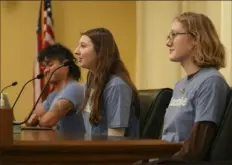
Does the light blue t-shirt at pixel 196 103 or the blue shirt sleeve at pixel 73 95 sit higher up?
the light blue t-shirt at pixel 196 103

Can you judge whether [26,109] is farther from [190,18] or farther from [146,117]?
[190,18]

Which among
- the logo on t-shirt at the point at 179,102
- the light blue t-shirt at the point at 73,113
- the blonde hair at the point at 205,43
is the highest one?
the blonde hair at the point at 205,43

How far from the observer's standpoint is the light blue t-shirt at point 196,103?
207 centimetres

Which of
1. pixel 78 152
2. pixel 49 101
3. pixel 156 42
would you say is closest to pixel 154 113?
pixel 78 152

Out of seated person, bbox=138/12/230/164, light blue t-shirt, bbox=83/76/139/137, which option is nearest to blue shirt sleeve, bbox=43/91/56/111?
light blue t-shirt, bbox=83/76/139/137

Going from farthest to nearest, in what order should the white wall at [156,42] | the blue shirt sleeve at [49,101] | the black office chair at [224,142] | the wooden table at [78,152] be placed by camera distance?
the white wall at [156,42], the blue shirt sleeve at [49,101], the black office chair at [224,142], the wooden table at [78,152]

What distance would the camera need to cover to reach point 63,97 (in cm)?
340

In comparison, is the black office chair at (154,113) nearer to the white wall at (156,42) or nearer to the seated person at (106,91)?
the seated person at (106,91)

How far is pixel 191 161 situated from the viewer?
1.86 m

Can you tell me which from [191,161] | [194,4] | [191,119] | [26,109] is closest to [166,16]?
[194,4]

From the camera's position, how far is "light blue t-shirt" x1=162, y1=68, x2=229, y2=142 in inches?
81.4

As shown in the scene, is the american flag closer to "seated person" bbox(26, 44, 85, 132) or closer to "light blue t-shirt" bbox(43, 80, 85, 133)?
"seated person" bbox(26, 44, 85, 132)

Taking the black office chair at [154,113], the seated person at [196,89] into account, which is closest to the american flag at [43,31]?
the black office chair at [154,113]

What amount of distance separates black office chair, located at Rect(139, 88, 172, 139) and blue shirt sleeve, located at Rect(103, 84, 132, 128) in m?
0.22
